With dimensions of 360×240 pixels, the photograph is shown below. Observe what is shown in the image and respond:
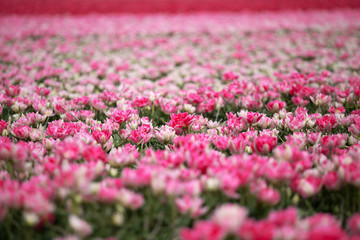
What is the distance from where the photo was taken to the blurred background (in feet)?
35.6

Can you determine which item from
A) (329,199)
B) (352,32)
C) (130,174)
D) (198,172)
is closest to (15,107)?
(130,174)

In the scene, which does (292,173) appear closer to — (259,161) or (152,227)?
(259,161)

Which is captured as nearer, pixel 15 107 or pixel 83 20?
pixel 15 107

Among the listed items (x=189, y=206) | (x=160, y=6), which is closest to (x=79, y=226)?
(x=189, y=206)

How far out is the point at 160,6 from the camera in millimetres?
11336

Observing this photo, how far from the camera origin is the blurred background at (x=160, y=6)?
1084 centimetres

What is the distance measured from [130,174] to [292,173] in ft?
2.28

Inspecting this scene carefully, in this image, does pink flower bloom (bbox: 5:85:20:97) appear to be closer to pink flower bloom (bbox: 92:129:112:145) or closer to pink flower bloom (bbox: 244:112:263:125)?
pink flower bloom (bbox: 92:129:112:145)

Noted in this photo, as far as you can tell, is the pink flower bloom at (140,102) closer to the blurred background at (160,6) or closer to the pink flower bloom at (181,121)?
the pink flower bloom at (181,121)

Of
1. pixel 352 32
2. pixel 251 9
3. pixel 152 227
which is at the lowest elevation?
pixel 152 227

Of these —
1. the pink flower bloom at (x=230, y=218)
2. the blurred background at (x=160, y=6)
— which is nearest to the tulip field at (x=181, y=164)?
the pink flower bloom at (x=230, y=218)

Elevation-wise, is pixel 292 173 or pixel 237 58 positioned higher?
pixel 237 58

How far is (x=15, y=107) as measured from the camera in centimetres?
223

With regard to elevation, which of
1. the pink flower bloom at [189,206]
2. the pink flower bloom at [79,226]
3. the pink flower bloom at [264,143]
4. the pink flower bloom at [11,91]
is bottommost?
the pink flower bloom at [79,226]
